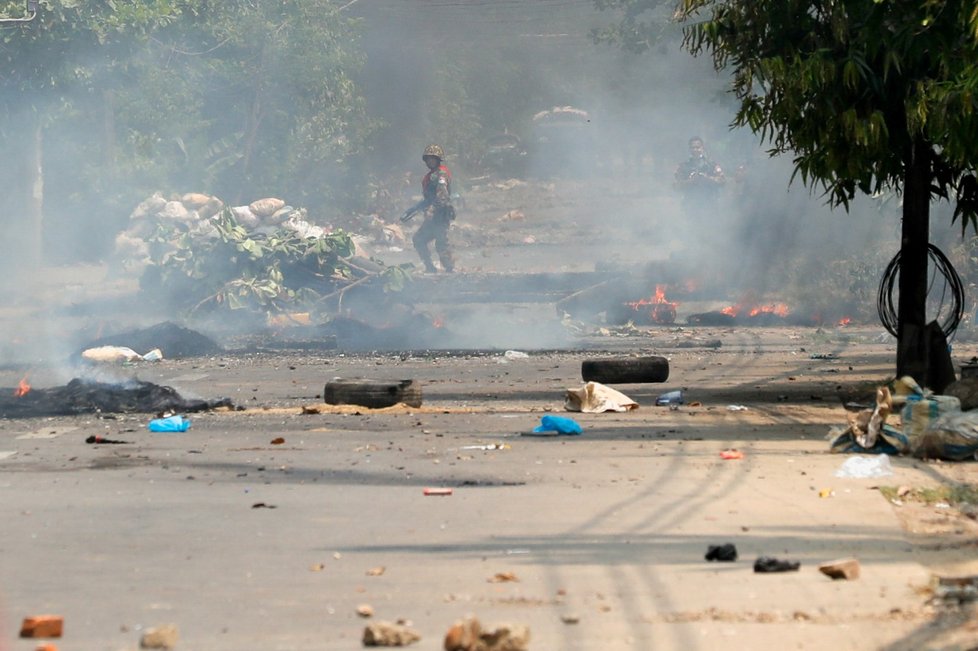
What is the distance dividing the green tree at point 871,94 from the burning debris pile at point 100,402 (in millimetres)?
5049

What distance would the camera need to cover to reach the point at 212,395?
14695 mm

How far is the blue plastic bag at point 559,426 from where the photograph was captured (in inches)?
425

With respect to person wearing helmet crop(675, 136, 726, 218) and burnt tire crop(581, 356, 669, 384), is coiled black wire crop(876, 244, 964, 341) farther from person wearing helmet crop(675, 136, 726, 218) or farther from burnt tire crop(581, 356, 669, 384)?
person wearing helmet crop(675, 136, 726, 218)

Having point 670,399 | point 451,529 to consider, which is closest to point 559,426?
point 670,399

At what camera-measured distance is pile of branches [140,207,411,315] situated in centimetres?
2314

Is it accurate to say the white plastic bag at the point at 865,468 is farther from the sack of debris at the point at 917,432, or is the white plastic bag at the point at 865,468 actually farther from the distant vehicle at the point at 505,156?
the distant vehicle at the point at 505,156

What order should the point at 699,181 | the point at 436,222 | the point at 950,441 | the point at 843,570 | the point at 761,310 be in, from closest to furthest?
the point at 843,570 < the point at 950,441 < the point at 761,310 < the point at 436,222 < the point at 699,181

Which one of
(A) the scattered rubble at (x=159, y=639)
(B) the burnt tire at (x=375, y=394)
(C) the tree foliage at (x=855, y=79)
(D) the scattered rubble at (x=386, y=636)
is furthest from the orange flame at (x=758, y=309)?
(A) the scattered rubble at (x=159, y=639)

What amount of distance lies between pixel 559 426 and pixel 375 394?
98.7 inches

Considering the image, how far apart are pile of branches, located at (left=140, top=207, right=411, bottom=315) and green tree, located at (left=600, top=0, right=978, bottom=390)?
11209mm

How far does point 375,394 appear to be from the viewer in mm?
12852

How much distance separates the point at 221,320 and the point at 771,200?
37.7 feet

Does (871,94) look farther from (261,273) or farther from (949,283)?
(261,273)

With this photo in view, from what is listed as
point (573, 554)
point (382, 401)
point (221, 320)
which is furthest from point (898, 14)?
point (221, 320)
